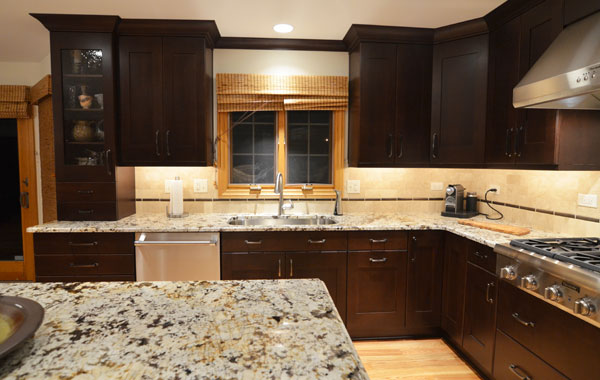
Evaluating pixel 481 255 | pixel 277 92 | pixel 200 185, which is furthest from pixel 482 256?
pixel 200 185

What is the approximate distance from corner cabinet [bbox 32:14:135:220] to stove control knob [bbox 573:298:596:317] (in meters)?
3.10

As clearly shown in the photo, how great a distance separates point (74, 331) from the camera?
91 centimetres

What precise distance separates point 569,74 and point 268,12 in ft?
6.46

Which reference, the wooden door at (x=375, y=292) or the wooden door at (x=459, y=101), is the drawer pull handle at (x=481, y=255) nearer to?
the wooden door at (x=375, y=292)

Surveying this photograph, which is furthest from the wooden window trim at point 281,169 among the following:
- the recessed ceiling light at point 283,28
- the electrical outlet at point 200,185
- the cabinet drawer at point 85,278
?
the cabinet drawer at point 85,278

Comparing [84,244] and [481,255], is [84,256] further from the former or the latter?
[481,255]

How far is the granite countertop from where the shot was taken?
0.75 metres

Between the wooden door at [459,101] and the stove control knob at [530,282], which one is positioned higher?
the wooden door at [459,101]

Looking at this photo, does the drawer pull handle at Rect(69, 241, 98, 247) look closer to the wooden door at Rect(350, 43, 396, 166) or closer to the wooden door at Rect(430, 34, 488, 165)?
the wooden door at Rect(350, 43, 396, 166)

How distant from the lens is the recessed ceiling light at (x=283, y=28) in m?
2.87

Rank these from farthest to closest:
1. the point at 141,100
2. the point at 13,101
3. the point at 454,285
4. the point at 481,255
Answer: the point at 13,101 < the point at 141,100 < the point at 454,285 < the point at 481,255

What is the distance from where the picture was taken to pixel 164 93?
292 cm

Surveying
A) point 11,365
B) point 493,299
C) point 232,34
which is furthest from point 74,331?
point 232,34

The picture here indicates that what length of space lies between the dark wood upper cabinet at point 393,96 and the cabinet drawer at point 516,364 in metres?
1.56
